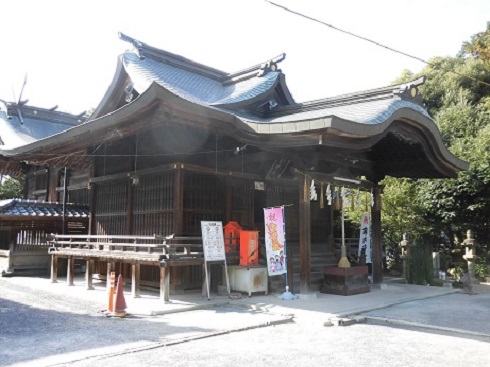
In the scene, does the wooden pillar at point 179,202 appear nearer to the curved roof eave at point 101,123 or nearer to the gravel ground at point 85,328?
the curved roof eave at point 101,123

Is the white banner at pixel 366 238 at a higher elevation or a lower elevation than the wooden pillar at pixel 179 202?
lower

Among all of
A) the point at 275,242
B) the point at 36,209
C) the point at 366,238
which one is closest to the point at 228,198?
the point at 275,242

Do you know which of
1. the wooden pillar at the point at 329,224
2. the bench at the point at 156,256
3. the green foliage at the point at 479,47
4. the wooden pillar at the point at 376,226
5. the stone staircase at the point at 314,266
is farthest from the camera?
the green foliage at the point at 479,47

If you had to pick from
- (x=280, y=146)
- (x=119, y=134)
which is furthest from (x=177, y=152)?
(x=280, y=146)

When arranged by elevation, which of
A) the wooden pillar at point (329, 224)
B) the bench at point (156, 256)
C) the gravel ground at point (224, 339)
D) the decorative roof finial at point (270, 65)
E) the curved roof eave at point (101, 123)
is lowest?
Result: the gravel ground at point (224, 339)

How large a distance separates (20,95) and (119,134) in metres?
18.5

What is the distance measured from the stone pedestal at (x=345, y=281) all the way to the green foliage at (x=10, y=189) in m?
25.0

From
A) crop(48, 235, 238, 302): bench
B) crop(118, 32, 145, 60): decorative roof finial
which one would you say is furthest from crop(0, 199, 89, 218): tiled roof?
crop(118, 32, 145, 60): decorative roof finial

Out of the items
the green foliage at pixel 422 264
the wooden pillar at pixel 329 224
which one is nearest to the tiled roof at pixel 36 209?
the wooden pillar at pixel 329 224

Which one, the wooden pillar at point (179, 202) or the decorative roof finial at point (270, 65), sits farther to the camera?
the decorative roof finial at point (270, 65)

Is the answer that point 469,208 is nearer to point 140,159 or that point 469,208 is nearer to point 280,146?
point 280,146

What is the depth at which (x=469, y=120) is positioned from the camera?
2306cm

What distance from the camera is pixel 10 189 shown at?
1179 inches

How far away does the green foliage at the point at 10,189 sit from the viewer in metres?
29.7
